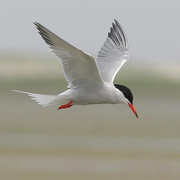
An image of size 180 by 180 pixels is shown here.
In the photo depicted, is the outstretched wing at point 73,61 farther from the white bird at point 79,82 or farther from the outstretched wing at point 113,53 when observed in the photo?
the outstretched wing at point 113,53

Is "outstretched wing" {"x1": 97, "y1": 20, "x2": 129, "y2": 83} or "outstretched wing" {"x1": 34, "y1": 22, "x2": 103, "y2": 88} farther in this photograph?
"outstretched wing" {"x1": 97, "y1": 20, "x2": 129, "y2": 83}

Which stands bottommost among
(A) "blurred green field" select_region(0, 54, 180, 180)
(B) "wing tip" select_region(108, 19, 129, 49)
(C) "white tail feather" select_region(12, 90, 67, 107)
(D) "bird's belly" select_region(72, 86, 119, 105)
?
(A) "blurred green field" select_region(0, 54, 180, 180)

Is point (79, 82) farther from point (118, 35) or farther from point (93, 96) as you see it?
point (118, 35)

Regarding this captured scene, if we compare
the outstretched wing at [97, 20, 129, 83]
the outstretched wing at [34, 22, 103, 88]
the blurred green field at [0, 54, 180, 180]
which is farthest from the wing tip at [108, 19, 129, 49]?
the blurred green field at [0, 54, 180, 180]

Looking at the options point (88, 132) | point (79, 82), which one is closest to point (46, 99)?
point (79, 82)

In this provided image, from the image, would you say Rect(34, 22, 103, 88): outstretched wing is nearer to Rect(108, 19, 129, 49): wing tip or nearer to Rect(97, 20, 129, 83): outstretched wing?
Rect(97, 20, 129, 83): outstretched wing

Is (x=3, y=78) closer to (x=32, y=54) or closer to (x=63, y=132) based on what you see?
(x=32, y=54)

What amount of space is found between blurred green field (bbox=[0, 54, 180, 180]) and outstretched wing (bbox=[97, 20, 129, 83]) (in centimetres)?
679

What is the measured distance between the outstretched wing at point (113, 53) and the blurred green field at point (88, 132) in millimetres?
6794

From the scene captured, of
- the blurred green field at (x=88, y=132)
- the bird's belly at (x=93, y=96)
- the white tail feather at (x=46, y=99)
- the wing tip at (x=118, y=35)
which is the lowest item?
the blurred green field at (x=88, y=132)

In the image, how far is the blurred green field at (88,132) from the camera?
19.1m

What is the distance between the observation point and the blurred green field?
62.7 ft

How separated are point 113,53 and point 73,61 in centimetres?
225

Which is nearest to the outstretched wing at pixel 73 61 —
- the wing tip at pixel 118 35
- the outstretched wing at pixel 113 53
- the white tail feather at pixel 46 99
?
the white tail feather at pixel 46 99
